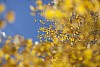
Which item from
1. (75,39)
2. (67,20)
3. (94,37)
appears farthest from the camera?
(67,20)

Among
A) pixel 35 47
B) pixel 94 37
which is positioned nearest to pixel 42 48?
pixel 35 47

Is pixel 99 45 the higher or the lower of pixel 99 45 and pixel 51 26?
the lower

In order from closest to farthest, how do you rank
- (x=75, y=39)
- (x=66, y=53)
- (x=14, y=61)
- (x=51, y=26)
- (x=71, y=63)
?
(x=14, y=61) → (x=66, y=53) → (x=71, y=63) → (x=75, y=39) → (x=51, y=26)

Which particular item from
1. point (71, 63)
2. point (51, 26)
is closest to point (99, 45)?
point (71, 63)

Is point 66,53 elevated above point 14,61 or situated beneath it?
elevated above

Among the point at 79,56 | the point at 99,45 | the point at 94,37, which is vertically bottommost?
the point at 79,56

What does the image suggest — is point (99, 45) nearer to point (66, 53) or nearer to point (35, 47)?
point (66, 53)

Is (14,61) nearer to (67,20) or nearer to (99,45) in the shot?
(99,45)

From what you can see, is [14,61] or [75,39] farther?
[75,39]

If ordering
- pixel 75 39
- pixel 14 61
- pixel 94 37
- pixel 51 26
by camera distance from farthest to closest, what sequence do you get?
pixel 51 26
pixel 75 39
pixel 94 37
pixel 14 61
